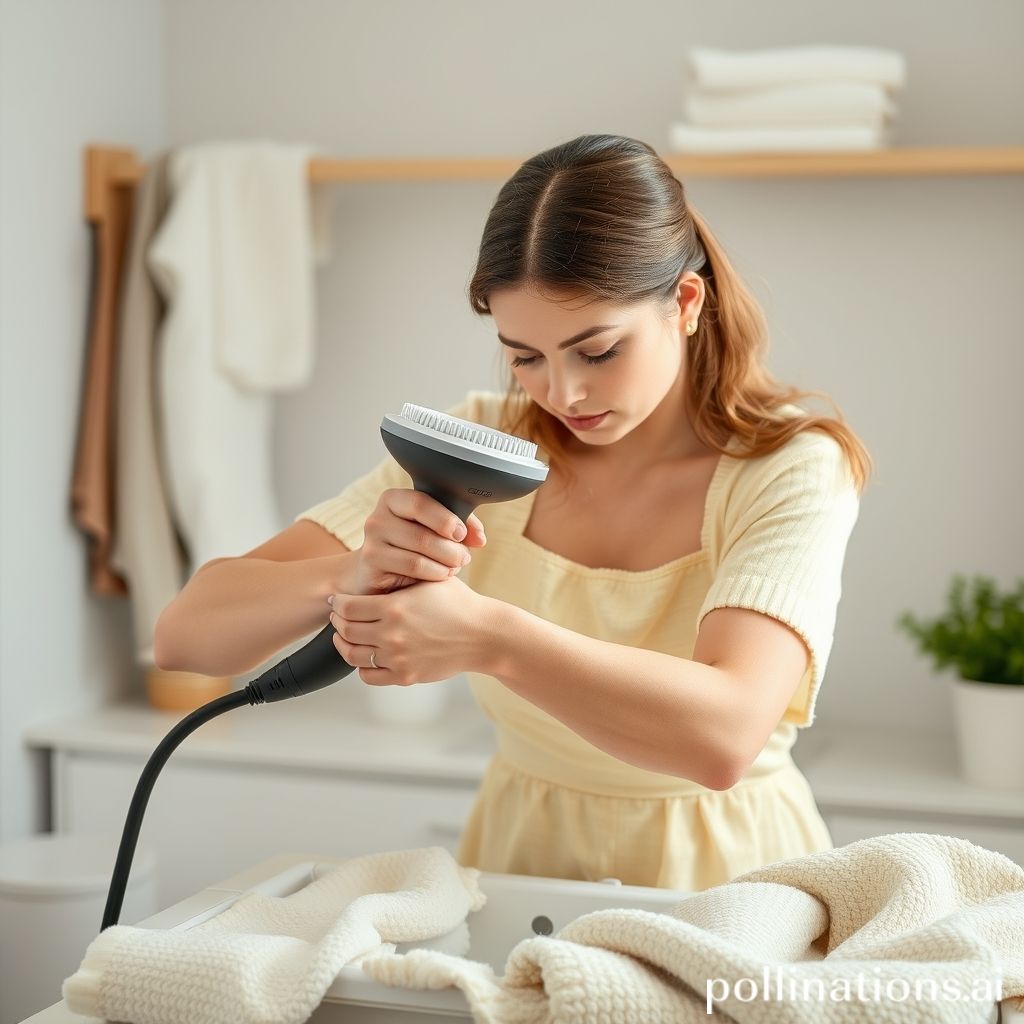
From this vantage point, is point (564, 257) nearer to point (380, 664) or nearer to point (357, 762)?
point (380, 664)

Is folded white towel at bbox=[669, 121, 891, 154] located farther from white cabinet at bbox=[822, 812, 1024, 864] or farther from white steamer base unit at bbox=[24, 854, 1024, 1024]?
white steamer base unit at bbox=[24, 854, 1024, 1024]

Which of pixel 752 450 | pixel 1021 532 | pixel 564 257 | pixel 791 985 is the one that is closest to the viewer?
pixel 791 985

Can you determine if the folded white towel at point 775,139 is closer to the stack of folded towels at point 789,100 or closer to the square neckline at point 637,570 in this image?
the stack of folded towels at point 789,100

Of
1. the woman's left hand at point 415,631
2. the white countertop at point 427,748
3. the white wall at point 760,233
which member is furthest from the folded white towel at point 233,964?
the white wall at point 760,233

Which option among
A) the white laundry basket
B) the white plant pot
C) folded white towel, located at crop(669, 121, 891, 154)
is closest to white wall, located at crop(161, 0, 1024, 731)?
folded white towel, located at crop(669, 121, 891, 154)

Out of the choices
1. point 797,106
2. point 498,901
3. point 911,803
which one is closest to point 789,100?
point 797,106

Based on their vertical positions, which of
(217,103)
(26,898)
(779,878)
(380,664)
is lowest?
(26,898)

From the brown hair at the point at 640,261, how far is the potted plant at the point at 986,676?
0.84 meters

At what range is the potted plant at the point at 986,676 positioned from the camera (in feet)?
5.98

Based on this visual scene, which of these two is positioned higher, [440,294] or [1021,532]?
[440,294]

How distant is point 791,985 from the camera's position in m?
0.60

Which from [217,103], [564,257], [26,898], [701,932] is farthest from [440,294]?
[701,932]

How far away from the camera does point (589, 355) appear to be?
99cm

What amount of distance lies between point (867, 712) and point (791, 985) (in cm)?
167
